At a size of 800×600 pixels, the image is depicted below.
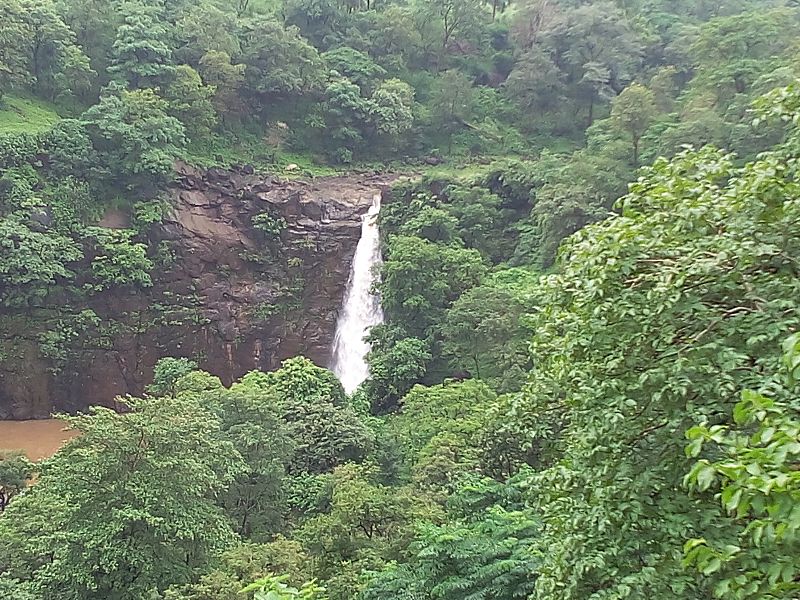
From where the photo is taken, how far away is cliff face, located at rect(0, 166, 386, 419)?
57.0 feet

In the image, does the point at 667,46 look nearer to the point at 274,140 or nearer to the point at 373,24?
the point at 373,24

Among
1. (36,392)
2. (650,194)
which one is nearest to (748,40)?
(650,194)

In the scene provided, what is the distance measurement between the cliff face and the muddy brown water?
340mm

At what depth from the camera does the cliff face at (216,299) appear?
17.4 metres

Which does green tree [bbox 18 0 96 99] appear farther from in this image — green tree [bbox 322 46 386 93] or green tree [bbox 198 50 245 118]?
green tree [bbox 322 46 386 93]

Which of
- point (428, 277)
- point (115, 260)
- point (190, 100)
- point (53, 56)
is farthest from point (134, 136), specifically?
point (428, 277)

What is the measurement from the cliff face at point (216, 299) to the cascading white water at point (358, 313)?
0.32 metres

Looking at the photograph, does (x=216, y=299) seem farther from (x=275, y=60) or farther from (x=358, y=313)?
(x=275, y=60)

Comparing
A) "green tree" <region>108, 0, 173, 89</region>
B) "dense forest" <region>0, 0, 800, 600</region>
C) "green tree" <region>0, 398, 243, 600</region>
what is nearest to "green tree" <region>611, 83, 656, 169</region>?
"dense forest" <region>0, 0, 800, 600</region>

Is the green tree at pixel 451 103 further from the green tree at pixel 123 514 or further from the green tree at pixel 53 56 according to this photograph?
the green tree at pixel 123 514

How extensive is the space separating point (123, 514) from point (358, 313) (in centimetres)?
1228

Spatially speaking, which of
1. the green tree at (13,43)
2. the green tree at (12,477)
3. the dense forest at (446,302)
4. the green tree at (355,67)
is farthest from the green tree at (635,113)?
the green tree at (13,43)

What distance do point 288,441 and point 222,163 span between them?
41.7 feet

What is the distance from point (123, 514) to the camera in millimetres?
6812
